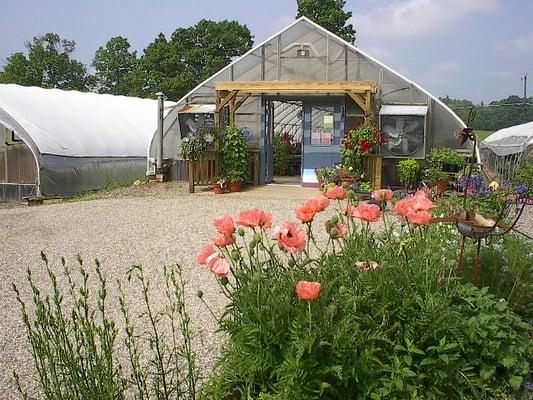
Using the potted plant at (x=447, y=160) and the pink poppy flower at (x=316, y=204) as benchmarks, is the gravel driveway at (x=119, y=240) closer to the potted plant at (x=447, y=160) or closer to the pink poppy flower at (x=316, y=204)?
the pink poppy flower at (x=316, y=204)

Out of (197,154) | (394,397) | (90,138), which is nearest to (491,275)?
(394,397)

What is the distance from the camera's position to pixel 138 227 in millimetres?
9016

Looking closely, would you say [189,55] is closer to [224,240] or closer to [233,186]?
[233,186]

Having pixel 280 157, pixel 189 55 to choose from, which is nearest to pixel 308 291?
pixel 280 157

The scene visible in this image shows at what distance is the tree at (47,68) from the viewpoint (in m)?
43.4

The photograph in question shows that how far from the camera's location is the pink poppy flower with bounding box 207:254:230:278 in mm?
2592

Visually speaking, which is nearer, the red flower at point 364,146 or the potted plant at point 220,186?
the red flower at point 364,146

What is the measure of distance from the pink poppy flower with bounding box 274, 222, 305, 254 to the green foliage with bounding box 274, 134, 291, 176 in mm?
14964

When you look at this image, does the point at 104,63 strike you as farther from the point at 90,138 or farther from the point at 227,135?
the point at 227,135

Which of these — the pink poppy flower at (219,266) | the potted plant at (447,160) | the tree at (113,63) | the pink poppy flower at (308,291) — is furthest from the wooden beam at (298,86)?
the tree at (113,63)

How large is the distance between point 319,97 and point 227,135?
2305 mm

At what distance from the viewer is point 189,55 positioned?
40875 millimetres

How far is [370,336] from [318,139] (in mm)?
11264

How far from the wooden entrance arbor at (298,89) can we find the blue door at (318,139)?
1.94 feet
